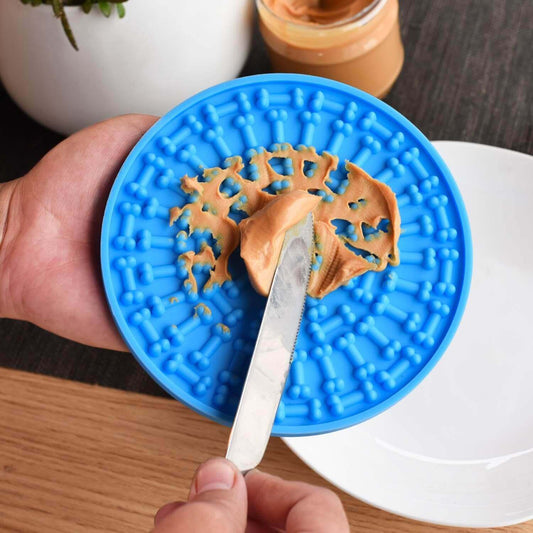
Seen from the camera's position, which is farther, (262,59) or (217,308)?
(262,59)

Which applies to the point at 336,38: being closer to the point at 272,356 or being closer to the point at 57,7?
the point at 57,7

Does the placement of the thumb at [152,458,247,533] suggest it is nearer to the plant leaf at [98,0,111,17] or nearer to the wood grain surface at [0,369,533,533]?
the wood grain surface at [0,369,533,533]

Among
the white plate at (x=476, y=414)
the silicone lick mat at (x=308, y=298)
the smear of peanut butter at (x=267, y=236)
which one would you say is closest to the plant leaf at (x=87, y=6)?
the silicone lick mat at (x=308, y=298)

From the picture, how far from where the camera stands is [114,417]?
0.71 meters

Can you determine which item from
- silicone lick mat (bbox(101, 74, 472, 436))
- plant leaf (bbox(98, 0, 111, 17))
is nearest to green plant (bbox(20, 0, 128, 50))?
plant leaf (bbox(98, 0, 111, 17))

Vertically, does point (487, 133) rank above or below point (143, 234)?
below

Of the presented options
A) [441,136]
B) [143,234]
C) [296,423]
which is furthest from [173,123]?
[441,136]

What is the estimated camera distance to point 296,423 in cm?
54

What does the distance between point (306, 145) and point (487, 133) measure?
1.14ft

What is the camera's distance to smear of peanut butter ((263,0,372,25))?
0.82 metres

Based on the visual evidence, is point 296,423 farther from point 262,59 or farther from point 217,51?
point 262,59

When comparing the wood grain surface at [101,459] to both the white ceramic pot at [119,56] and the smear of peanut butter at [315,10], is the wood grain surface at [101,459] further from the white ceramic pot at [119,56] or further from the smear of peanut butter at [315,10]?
the smear of peanut butter at [315,10]

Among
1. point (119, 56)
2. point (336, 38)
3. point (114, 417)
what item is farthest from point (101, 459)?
point (336, 38)

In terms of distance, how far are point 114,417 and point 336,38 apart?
0.49 metres
